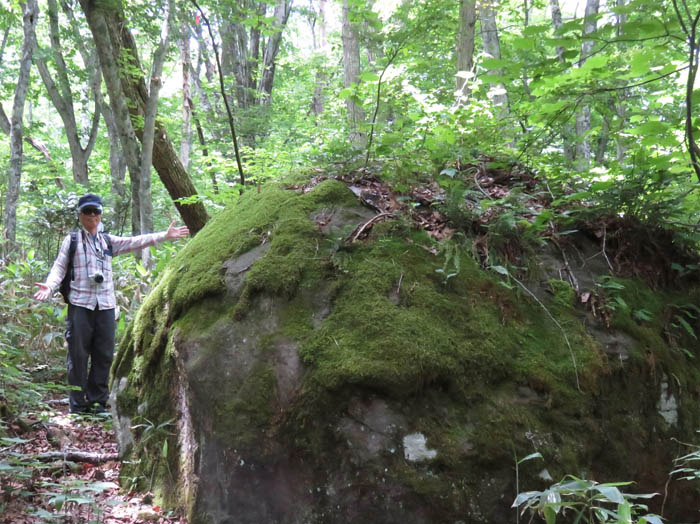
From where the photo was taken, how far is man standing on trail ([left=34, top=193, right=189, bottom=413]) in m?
4.73

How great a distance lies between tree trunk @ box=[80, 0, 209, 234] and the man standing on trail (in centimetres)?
192

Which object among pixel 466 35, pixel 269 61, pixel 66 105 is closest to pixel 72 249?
pixel 466 35

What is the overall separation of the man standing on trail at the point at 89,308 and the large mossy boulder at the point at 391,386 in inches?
69.2

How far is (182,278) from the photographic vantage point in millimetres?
3611

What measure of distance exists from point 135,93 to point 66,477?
602 centimetres

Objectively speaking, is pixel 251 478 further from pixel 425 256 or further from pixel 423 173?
pixel 423 173

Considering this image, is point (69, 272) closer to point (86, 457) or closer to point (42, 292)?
point (42, 292)

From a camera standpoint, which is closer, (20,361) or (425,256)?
(425,256)

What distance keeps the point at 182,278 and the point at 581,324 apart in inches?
114

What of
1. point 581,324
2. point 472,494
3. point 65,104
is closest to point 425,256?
point 581,324

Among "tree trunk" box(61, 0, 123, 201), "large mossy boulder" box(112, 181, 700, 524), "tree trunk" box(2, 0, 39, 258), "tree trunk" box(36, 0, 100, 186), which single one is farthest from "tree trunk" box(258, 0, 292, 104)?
"large mossy boulder" box(112, 181, 700, 524)

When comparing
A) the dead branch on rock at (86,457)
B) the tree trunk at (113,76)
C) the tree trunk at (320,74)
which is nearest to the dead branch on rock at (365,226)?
the dead branch on rock at (86,457)

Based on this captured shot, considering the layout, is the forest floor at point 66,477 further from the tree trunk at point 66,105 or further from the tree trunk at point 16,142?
the tree trunk at point 66,105

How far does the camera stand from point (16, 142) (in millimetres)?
8203
